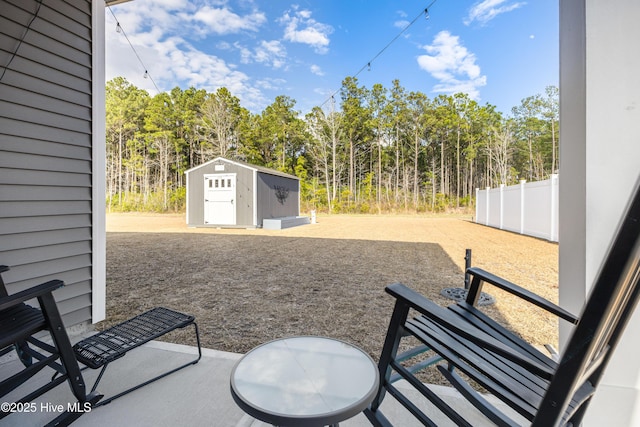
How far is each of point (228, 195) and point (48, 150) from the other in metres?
8.44

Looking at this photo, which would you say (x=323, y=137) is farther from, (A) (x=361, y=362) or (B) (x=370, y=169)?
(A) (x=361, y=362)

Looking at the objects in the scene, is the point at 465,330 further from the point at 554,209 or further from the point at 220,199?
the point at 220,199

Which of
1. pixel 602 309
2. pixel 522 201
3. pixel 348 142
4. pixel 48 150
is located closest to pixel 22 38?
pixel 48 150

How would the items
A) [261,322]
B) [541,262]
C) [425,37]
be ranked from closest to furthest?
[261,322] → [541,262] → [425,37]

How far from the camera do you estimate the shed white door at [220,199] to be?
10227 mm

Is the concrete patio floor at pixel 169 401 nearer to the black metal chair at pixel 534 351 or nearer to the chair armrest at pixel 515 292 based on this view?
the black metal chair at pixel 534 351

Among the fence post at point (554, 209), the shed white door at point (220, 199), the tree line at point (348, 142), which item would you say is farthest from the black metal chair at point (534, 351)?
the tree line at point (348, 142)

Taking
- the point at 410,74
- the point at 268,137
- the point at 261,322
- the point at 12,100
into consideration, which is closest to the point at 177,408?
the point at 261,322

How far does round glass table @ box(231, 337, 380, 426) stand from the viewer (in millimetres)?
824

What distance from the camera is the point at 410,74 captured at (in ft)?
70.7

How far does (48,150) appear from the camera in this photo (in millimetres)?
1927

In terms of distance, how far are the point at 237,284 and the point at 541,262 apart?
14.8 ft

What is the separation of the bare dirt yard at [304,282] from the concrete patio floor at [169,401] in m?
0.35

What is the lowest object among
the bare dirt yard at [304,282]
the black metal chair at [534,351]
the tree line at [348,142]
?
the bare dirt yard at [304,282]
